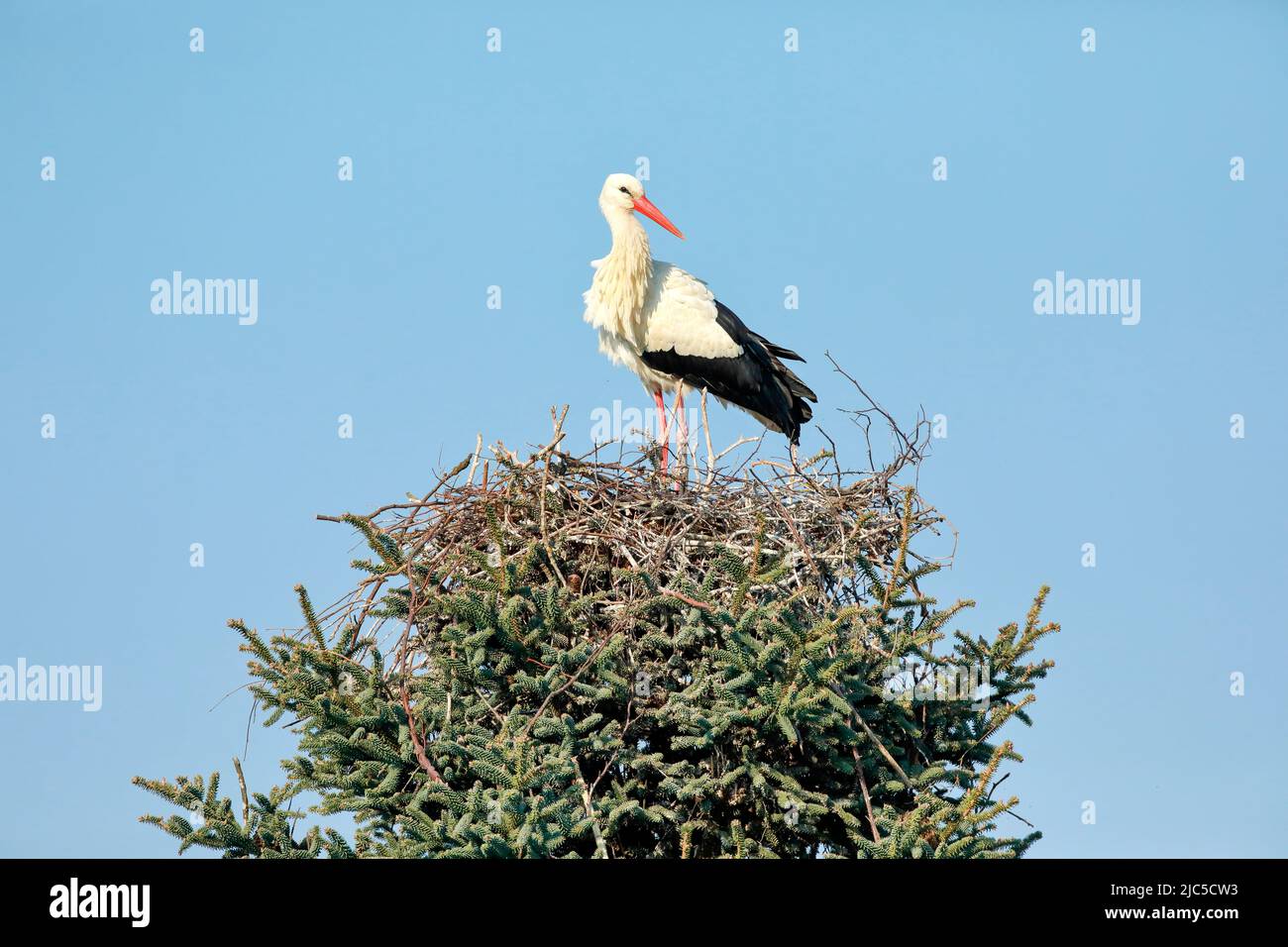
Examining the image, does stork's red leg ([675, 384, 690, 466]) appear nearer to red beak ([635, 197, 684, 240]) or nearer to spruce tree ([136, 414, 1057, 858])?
red beak ([635, 197, 684, 240])

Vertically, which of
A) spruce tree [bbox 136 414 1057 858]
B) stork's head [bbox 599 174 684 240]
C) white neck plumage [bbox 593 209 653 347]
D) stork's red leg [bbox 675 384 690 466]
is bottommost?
spruce tree [bbox 136 414 1057 858]

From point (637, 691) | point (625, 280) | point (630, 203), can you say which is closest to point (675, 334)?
point (625, 280)

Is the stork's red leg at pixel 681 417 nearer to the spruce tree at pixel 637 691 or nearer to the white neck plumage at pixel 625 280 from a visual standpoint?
the white neck plumage at pixel 625 280

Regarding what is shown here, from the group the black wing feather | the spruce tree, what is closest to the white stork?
the black wing feather

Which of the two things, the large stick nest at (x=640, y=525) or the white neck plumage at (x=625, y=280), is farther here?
the white neck plumage at (x=625, y=280)

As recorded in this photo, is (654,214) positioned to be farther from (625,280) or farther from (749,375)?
(749,375)

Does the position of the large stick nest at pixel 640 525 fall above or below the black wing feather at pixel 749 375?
below

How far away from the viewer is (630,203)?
10633 mm

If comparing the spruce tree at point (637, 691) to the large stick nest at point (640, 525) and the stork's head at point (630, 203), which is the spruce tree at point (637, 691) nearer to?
the large stick nest at point (640, 525)

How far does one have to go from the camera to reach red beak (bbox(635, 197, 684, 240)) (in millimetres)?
10641

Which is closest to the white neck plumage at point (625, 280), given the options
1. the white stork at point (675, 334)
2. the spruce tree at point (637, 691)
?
the white stork at point (675, 334)

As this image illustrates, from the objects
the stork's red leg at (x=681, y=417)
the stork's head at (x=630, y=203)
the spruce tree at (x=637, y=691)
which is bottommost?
the spruce tree at (x=637, y=691)

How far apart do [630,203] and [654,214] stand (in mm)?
191

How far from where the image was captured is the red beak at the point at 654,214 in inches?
419
